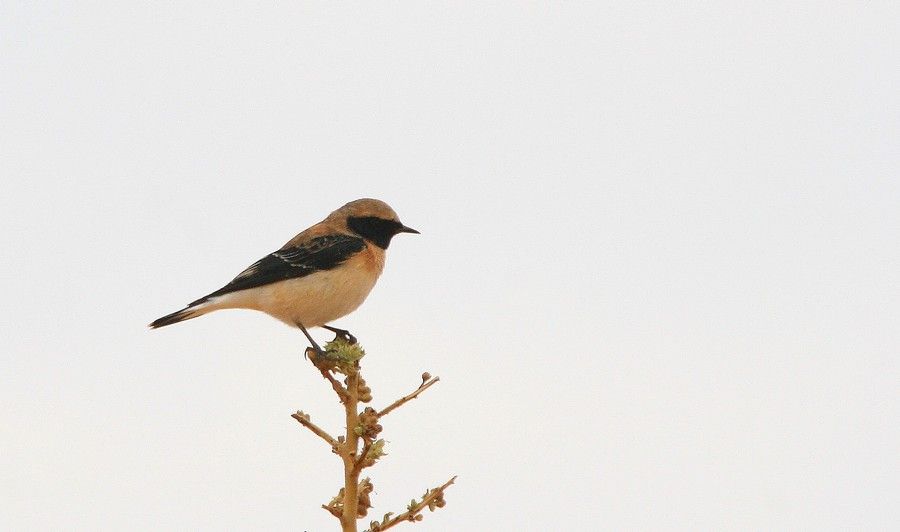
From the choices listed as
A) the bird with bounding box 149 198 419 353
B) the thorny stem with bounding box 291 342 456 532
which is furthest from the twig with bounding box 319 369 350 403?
the bird with bounding box 149 198 419 353

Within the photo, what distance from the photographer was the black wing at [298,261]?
38.3ft

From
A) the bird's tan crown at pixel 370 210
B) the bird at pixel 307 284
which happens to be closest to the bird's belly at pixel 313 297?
the bird at pixel 307 284

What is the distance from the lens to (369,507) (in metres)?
5.98

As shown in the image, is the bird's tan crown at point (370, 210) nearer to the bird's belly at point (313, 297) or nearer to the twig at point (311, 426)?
the bird's belly at point (313, 297)

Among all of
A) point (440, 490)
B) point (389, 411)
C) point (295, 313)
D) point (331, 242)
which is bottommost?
point (440, 490)

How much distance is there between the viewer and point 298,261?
11883 mm

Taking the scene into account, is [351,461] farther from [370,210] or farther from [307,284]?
[370,210]

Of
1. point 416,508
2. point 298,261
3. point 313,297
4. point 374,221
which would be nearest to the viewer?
point 416,508

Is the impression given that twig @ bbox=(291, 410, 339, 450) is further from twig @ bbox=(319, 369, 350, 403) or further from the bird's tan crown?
the bird's tan crown

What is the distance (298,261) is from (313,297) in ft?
2.10

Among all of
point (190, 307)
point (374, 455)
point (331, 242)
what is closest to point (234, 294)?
point (190, 307)

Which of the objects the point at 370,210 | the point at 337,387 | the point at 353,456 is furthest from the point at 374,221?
the point at 353,456

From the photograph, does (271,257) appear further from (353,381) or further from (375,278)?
(353,381)

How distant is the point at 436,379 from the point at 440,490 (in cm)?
86
